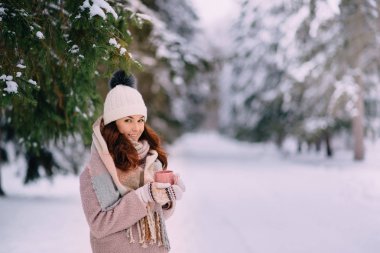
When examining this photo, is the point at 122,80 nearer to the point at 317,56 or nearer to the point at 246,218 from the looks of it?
the point at 246,218

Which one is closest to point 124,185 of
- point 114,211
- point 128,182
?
point 128,182

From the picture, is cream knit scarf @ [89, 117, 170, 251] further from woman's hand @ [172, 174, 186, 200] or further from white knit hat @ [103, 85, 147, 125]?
woman's hand @ [172, 174, 186, 200]

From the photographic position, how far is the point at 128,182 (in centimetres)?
261

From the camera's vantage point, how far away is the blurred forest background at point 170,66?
4.19 meters

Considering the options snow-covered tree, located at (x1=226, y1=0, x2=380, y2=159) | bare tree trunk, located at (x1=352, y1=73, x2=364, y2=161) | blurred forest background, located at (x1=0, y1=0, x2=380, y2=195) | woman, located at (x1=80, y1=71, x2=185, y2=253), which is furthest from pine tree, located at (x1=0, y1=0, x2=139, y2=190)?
bare tree trunk, located at (x1=352, y1=73, x2=364, y2=161)

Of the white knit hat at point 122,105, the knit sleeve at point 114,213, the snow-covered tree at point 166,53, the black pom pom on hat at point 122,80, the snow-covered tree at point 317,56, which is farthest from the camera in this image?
the snow-covered tree at point 317,56

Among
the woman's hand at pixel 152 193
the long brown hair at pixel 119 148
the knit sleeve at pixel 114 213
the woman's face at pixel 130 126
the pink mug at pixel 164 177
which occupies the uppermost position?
the woman's face at pixel 130 126

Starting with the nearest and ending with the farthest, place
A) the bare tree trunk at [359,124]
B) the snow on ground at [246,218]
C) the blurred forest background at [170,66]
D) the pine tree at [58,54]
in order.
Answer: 1. the pine tree at [58,54]
2. the blurred forest background at [170,66]
3. the snow on ground at [246,218]
4. the bare tree trunk at [359,124]

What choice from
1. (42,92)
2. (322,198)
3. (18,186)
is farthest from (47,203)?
(322,198)

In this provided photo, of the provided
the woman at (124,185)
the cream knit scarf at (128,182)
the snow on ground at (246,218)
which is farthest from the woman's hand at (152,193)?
the snow on ground at (246,218)

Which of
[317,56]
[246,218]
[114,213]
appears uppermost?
[317,56]

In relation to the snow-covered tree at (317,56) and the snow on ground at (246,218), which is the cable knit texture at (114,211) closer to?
the snow on ground at (246,218)

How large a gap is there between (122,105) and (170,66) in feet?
24.5

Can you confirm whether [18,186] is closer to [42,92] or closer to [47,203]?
[47,203]
